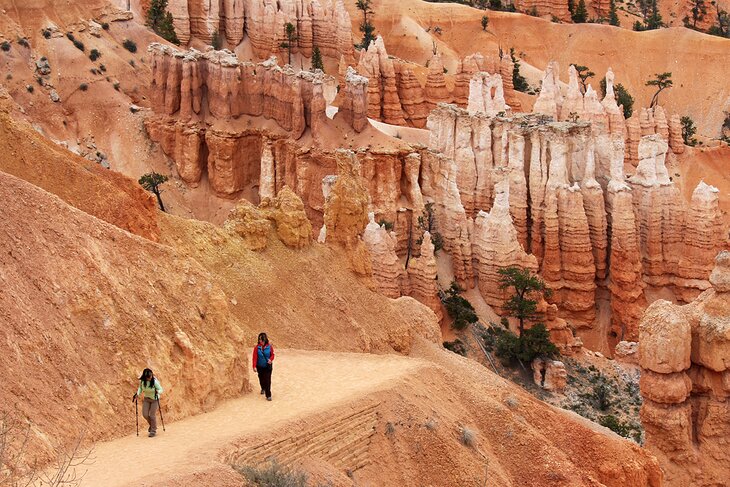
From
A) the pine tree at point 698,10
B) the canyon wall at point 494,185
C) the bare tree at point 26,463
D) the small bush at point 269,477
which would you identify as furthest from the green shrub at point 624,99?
the bare tree at point 26,463

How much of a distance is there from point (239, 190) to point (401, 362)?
117 feet

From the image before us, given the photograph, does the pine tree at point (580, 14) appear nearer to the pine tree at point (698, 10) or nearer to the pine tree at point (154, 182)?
the pine tree at point (698, 10)

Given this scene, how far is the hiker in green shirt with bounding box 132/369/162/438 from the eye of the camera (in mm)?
19484

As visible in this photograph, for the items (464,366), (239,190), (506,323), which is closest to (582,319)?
(506,323)

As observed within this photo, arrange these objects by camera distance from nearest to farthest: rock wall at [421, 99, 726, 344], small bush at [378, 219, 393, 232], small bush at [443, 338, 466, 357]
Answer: small bush at [443, 338, 466, 357], small bush at [378, 219, 393, 232], rock wall at [421, 99, 726, 344]

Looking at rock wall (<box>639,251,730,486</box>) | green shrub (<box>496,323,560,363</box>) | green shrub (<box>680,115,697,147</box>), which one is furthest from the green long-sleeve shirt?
green shrub (<box>680,115,697,147</box>)

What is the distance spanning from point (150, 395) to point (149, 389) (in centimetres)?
11

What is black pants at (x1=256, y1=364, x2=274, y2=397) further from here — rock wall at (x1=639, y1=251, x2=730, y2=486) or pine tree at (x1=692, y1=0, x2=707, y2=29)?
pine tree at (x1=692, y1=0, x2=707, y2=29)

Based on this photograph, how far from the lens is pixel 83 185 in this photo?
2694 centimetres

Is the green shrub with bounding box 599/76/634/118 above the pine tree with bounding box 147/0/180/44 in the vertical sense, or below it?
below

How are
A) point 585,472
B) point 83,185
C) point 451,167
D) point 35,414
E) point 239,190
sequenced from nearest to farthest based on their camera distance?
point 35,414, point 585,472, point 83,185, point 451,167, point 239,190

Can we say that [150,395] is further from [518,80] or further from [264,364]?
[518,80]

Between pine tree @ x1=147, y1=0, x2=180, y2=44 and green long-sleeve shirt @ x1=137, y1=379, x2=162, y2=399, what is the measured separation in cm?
5405

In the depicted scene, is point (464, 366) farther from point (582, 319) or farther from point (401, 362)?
point (582, 319)
